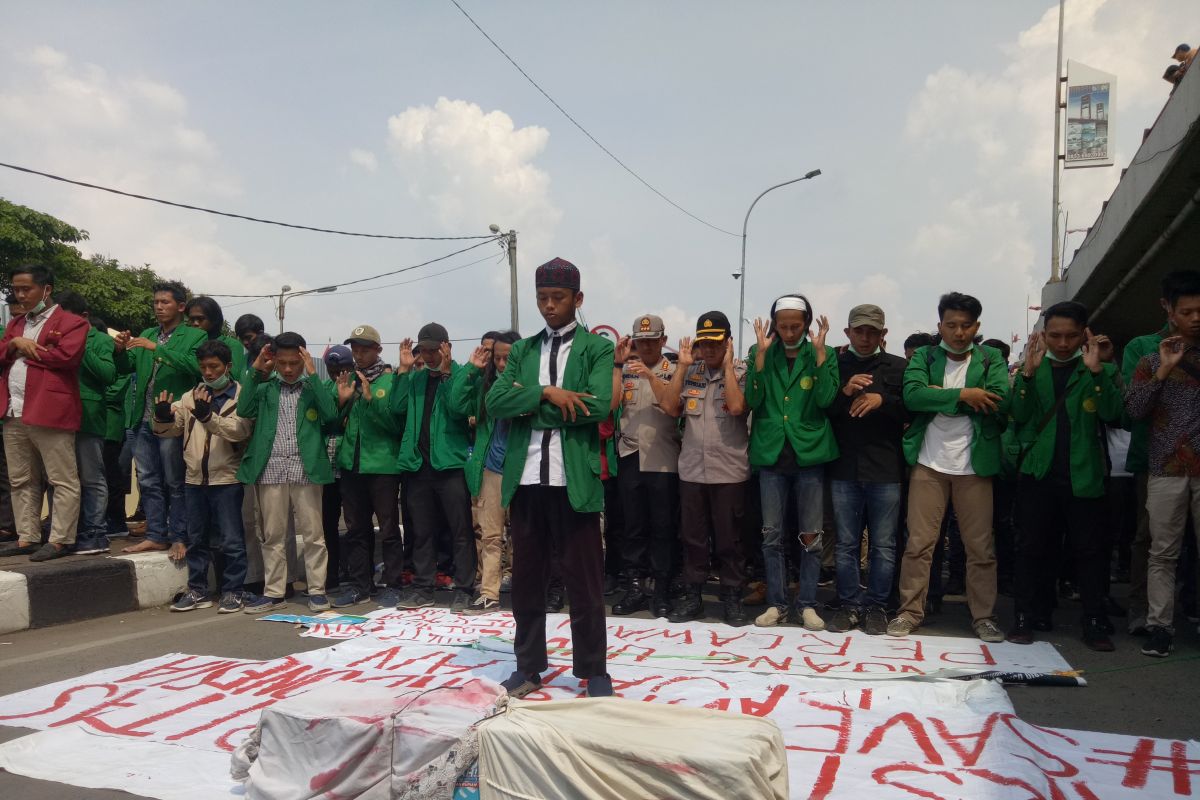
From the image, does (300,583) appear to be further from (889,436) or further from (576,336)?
(889,436)

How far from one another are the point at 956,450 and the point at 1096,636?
1315 mm

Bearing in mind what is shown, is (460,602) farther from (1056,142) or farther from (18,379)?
(1056,142)

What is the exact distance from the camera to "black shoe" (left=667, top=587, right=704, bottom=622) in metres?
5.81

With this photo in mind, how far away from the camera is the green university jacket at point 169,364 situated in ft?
21.6

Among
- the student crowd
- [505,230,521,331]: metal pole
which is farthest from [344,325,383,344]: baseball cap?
[505,230,521,331]: metal pole

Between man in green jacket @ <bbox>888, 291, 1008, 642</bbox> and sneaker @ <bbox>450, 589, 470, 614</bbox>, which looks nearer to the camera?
man in green jacket @ <bbox>888, 291, 1008, 642</bbox>

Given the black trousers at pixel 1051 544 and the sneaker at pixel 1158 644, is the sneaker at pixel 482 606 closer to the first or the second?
the black trousers at pixel 1051 544

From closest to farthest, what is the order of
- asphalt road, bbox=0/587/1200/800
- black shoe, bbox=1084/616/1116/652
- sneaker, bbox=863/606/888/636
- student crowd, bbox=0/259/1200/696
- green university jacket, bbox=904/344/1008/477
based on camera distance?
asphalt road, bbox=0/587/1200/800
student crowd, bbox=0/259/1200/696
black shoe, bbox=1084/616/1116/652
green university jacket, bbox=904/344/1008/477
sneaker, bbox=863/606/888/636

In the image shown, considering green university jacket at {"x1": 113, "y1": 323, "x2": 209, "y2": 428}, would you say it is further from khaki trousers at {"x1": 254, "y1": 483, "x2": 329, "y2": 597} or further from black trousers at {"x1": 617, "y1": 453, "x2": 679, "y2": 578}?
black trousers at {"x1": 617, "y1": 453, "x2": 679, "y2": 578}

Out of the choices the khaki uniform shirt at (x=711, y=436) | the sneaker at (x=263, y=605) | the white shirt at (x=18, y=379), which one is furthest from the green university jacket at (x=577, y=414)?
the white shirt at (x=18, y=379)

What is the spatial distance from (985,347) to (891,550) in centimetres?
146

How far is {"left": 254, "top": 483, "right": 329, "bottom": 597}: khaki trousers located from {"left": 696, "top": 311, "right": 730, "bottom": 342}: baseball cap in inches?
124

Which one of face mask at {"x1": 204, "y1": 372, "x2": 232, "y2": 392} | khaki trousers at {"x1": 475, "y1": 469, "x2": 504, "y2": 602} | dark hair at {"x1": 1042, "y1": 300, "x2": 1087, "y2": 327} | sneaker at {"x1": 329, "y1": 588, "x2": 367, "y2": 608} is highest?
dark hair at {"x1": 1042, "y1": 300, "x2": 1087, "y2": 327}

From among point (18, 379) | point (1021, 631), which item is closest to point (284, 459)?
point (18, 379)
